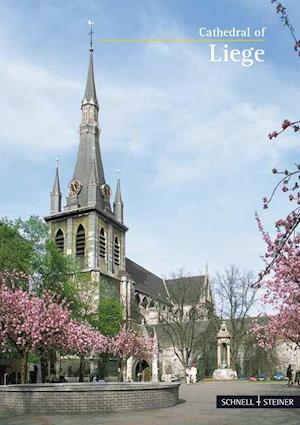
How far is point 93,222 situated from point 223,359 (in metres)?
25.7

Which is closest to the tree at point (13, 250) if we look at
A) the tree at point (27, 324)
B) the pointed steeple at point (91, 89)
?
the tree at point (27, 324)

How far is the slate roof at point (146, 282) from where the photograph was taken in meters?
87.6

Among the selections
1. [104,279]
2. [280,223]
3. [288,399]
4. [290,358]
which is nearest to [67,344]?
[288,399]

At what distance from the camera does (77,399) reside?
15852mm

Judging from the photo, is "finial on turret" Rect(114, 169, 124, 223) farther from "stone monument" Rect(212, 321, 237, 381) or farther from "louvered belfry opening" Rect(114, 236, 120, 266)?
"stone monument" Rect(212, 321, 237, 381)

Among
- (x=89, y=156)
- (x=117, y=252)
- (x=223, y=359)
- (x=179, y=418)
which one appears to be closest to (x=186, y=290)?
(x=117, y=252)

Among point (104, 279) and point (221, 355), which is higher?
point (104, 279)

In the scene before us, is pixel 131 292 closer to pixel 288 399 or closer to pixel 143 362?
pixel 143 362

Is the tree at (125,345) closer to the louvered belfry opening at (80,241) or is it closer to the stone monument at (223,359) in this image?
the stone monument at (223,359)

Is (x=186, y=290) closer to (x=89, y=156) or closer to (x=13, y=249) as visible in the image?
(x=89, y=156)

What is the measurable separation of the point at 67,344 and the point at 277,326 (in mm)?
12472

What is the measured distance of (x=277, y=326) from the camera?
97.6 ft

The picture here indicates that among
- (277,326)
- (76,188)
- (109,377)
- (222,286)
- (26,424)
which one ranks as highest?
(76,188)

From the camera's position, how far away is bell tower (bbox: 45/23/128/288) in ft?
232
